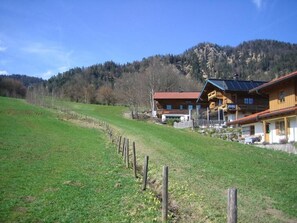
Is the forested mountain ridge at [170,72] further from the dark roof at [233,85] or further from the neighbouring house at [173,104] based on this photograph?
the dark roof at [233,85]

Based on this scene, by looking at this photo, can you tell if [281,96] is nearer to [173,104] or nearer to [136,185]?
[136,185]

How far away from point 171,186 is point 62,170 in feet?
22.3

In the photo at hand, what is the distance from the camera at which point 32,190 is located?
13.2 meters

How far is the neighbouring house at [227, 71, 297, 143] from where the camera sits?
99.4 ft

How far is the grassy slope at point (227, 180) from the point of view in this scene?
10688mm

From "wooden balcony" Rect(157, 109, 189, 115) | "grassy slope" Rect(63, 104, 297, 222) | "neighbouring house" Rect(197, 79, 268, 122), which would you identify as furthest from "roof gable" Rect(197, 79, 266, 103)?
"grassy slope" Rect(63, 104, 297, 222)

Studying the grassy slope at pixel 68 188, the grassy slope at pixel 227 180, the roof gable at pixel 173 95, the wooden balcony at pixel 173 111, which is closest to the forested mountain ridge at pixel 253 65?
the roof gable at pixel 173 95

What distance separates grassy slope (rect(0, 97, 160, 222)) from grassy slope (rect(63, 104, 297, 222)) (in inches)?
71.9

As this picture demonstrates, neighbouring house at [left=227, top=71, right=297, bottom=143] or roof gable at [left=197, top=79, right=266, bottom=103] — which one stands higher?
roof gable at [left=197, top=79, right=266, bottom=103]

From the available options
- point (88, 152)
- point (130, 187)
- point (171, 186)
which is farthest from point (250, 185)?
point (88, 152)

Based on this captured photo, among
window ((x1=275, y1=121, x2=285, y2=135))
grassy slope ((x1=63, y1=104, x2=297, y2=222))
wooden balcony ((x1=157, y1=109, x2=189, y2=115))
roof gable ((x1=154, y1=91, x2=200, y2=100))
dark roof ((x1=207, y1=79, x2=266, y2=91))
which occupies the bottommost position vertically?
grassy slope ((x1=63, y1=104, x2=297, y2=222))

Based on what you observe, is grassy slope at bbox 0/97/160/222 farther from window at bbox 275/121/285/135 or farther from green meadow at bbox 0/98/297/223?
window at bbox 275/121/285/135

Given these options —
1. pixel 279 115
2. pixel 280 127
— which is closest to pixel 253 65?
pixel 280 127

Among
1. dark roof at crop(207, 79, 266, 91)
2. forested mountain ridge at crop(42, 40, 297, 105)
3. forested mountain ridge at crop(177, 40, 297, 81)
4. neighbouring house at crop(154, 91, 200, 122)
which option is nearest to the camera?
dark roof at crop(207, 79, 266, 91)
